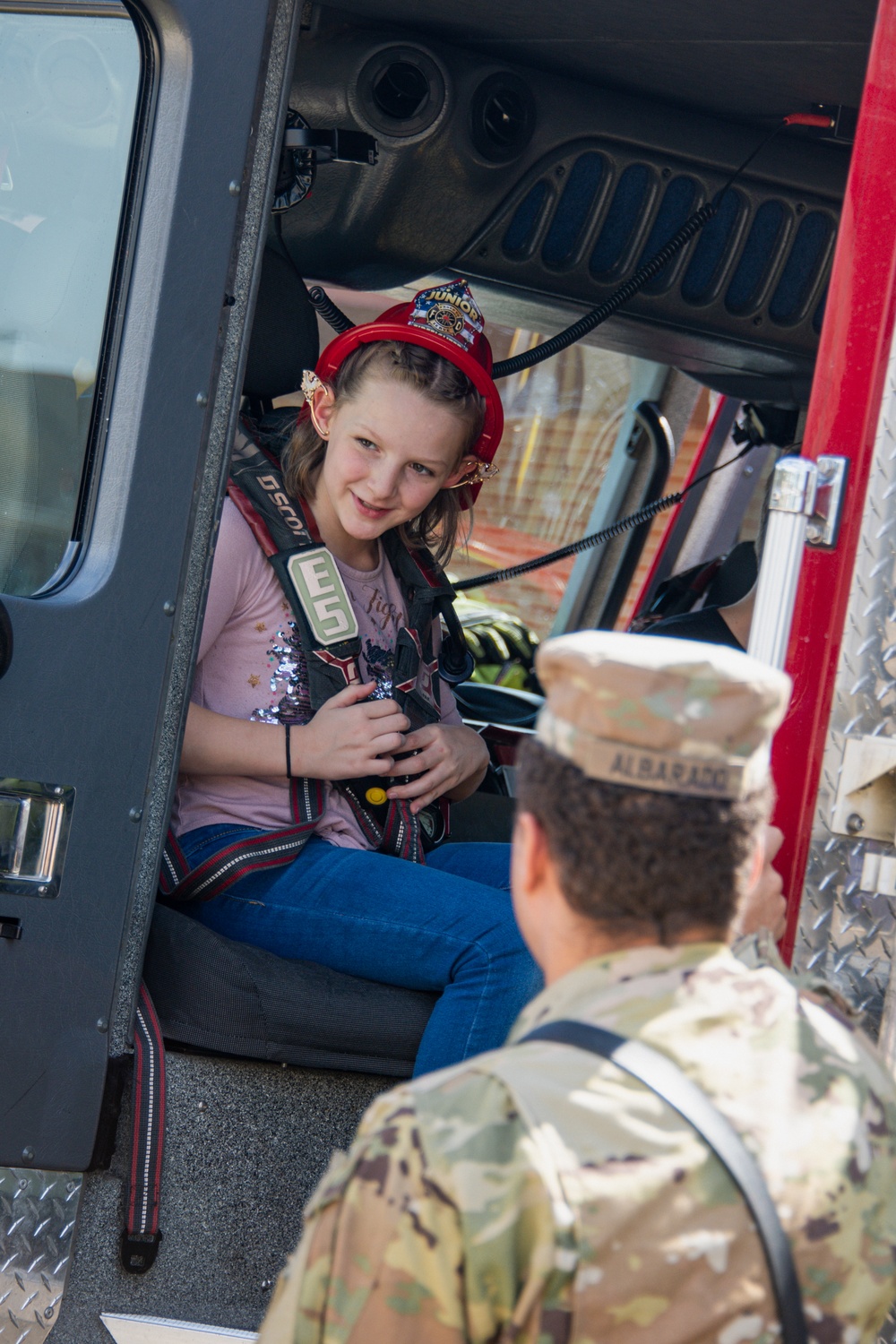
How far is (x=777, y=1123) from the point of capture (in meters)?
0.88

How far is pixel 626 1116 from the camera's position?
83cm

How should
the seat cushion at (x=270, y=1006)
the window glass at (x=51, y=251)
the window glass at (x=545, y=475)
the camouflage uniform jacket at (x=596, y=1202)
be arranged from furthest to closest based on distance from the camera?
the window glass at (x=545, y=475) < the seat cushion at (x=270, y=1006) < the window glass at (x=51, y=251) < the camouflage uniform jacket at (x=596, y=1202)

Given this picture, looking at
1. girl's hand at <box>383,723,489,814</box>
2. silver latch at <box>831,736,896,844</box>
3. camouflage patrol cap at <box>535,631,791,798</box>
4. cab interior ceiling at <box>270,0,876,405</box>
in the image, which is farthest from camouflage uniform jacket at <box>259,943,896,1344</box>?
cab interior ceiling at <box>270,0,876,405</box>

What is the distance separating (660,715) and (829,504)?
0.63m

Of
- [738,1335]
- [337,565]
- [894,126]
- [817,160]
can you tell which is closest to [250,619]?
[337,565]

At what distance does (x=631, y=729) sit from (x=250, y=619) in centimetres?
110

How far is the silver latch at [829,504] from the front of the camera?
4.73 ft

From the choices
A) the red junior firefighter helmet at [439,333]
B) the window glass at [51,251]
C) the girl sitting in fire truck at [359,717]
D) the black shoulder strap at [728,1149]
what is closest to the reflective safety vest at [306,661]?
the girl sitting in fire truck at [359,717]

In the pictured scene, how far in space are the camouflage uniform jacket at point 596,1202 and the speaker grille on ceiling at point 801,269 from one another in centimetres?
218

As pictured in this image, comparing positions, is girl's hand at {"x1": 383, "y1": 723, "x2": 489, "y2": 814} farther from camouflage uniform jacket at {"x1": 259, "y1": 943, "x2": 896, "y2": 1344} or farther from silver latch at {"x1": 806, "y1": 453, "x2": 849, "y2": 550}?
camouflage uniform jacket at {"x1": 259, "y1": 943, "x2": 896, "y2": 1344}

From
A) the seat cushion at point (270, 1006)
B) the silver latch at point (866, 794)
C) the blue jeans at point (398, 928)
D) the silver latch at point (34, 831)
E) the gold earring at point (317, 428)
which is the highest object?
the gold earring at point (317, 428)

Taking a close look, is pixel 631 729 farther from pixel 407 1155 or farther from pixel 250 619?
pixel 250 619

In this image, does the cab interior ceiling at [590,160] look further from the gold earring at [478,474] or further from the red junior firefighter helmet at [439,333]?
the gold earring at [478,474]

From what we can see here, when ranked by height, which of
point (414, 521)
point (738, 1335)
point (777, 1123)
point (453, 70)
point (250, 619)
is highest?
point (453, 70)
